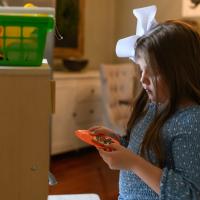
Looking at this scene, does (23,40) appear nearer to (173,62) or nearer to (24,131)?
(24,131)

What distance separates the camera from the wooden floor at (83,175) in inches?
114

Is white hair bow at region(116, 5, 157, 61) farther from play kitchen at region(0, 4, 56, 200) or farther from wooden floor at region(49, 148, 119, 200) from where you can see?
wooden floor at region(49, 148, 119, 200)

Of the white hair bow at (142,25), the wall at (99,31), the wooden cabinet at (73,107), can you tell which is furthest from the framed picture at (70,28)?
the white hair bow at (142,25)

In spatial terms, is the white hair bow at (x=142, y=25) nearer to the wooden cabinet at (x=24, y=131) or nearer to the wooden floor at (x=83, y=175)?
the wooden cabinet at (x=24, y=131)

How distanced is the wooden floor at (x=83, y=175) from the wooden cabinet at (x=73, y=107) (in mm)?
98

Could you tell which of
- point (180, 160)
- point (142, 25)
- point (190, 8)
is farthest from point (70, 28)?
point (180, 160)

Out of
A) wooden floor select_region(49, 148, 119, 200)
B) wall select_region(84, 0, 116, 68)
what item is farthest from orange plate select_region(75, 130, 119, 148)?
wall select_region(84, 0, 116, 68)

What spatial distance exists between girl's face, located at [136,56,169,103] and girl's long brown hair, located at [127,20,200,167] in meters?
0.01

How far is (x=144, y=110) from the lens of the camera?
1.32 metres

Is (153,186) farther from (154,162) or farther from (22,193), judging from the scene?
(22,193)

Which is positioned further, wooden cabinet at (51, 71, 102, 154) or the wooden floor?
wooden cabinet at (51, 71, 102, 154)

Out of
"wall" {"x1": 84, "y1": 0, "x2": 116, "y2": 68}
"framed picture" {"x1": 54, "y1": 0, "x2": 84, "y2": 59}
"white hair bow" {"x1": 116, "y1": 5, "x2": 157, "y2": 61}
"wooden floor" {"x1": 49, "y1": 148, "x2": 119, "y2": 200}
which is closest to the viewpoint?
"white hair bow" {"x1": 116, "y1": 5, "x2": 157, "y2": 61}

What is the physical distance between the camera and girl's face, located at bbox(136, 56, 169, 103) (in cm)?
112

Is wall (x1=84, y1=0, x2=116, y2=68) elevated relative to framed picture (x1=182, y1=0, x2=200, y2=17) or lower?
lower
